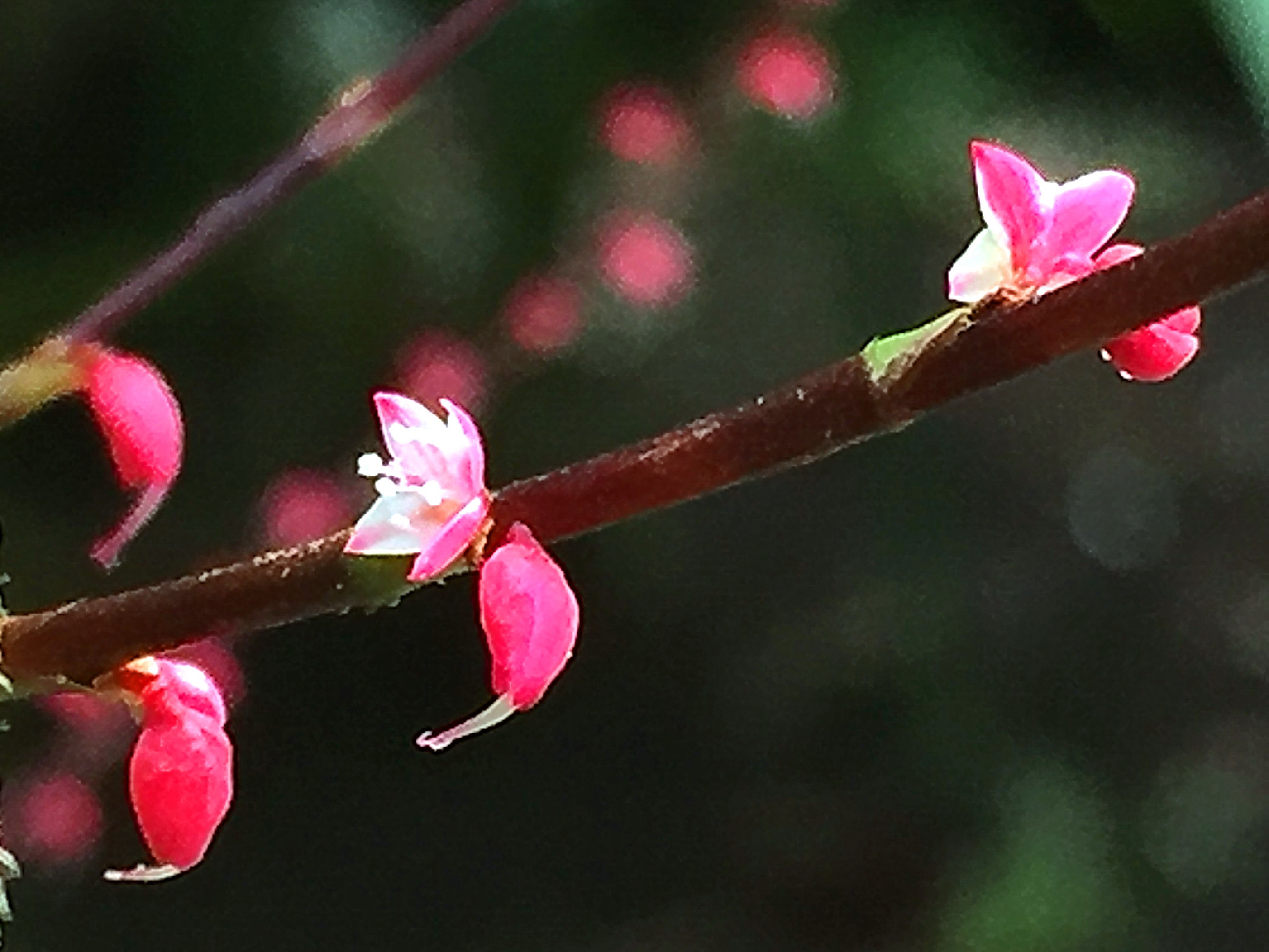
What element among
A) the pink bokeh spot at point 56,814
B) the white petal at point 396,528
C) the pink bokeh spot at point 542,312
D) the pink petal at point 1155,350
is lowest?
the pink petal at point 1155,350

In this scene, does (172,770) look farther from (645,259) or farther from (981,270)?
(645,259)

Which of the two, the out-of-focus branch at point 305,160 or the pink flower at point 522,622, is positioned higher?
the out-of-focus branch at point 305,160

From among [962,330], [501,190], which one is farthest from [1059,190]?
[501,190]

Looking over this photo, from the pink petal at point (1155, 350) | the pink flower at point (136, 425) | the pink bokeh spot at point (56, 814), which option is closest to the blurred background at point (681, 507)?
the pink bokeh spot at point (56, 814)

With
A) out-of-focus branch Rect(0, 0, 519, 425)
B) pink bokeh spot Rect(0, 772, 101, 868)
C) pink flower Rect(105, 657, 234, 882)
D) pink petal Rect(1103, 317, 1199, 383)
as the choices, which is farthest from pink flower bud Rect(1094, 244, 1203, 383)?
pink bokeh spot Rect(0, 772, 101, 868)

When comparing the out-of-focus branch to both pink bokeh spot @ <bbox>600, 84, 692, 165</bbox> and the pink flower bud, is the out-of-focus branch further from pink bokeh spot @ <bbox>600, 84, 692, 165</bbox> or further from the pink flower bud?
the pink flower bud

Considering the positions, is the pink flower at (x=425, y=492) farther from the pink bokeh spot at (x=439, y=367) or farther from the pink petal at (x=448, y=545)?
the pink bokeh spot at (x=439, y=367)

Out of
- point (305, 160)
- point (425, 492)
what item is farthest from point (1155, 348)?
point (305, 160)

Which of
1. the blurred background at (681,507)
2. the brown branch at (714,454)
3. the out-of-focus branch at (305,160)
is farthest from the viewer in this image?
the blurred background at (681,507)
